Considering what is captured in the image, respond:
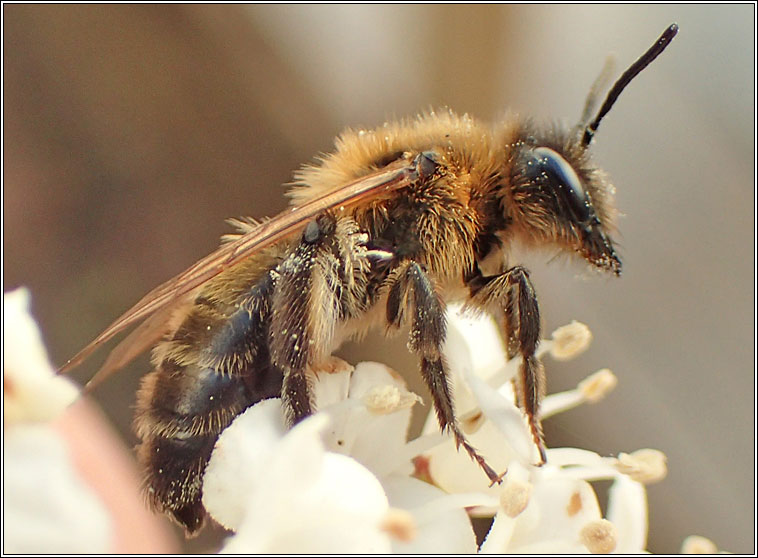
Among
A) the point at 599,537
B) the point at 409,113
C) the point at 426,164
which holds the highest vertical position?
the point at 409,113

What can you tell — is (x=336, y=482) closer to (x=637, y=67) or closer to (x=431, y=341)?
(x=431, y=341)

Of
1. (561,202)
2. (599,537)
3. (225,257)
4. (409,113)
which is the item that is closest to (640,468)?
(599,537)

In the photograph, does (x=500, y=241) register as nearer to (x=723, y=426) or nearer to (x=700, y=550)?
(x=700, y=550)

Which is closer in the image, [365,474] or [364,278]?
[365,474]

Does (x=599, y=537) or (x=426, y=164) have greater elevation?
(x=426, y=164)

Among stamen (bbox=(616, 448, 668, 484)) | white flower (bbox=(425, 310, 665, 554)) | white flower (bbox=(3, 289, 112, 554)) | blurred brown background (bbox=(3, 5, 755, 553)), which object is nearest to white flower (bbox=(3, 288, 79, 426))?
white flower (bbox=(3, 289, 112, 554))

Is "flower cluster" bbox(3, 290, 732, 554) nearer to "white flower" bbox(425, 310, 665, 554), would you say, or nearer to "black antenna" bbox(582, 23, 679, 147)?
"white flower" bbox(425, 310, 665, 554)
